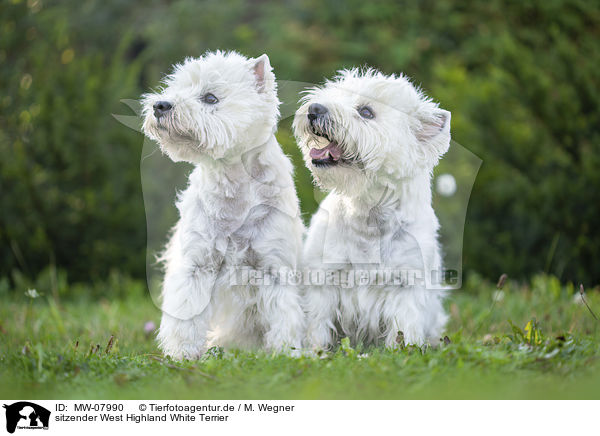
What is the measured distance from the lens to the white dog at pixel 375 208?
4254 mm

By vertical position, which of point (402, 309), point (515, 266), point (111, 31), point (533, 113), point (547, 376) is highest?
point (111, 31)

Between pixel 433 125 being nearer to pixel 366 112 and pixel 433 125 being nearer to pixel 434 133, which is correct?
pixel 434 133

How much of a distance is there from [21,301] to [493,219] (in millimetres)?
6209

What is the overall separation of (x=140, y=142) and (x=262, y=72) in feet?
17.5

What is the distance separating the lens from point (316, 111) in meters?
4.13

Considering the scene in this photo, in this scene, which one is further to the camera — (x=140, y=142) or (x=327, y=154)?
(x=140, y=142)

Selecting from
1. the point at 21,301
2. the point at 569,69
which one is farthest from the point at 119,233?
the point at 569,69

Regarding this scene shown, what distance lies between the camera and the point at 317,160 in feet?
14.0

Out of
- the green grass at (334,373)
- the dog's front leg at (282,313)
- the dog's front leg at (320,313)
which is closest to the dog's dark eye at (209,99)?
the dog's front leg at (282,313)

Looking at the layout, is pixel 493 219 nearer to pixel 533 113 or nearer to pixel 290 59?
pixel 533 113

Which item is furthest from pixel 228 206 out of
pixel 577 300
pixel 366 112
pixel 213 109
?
pixel 577 300
